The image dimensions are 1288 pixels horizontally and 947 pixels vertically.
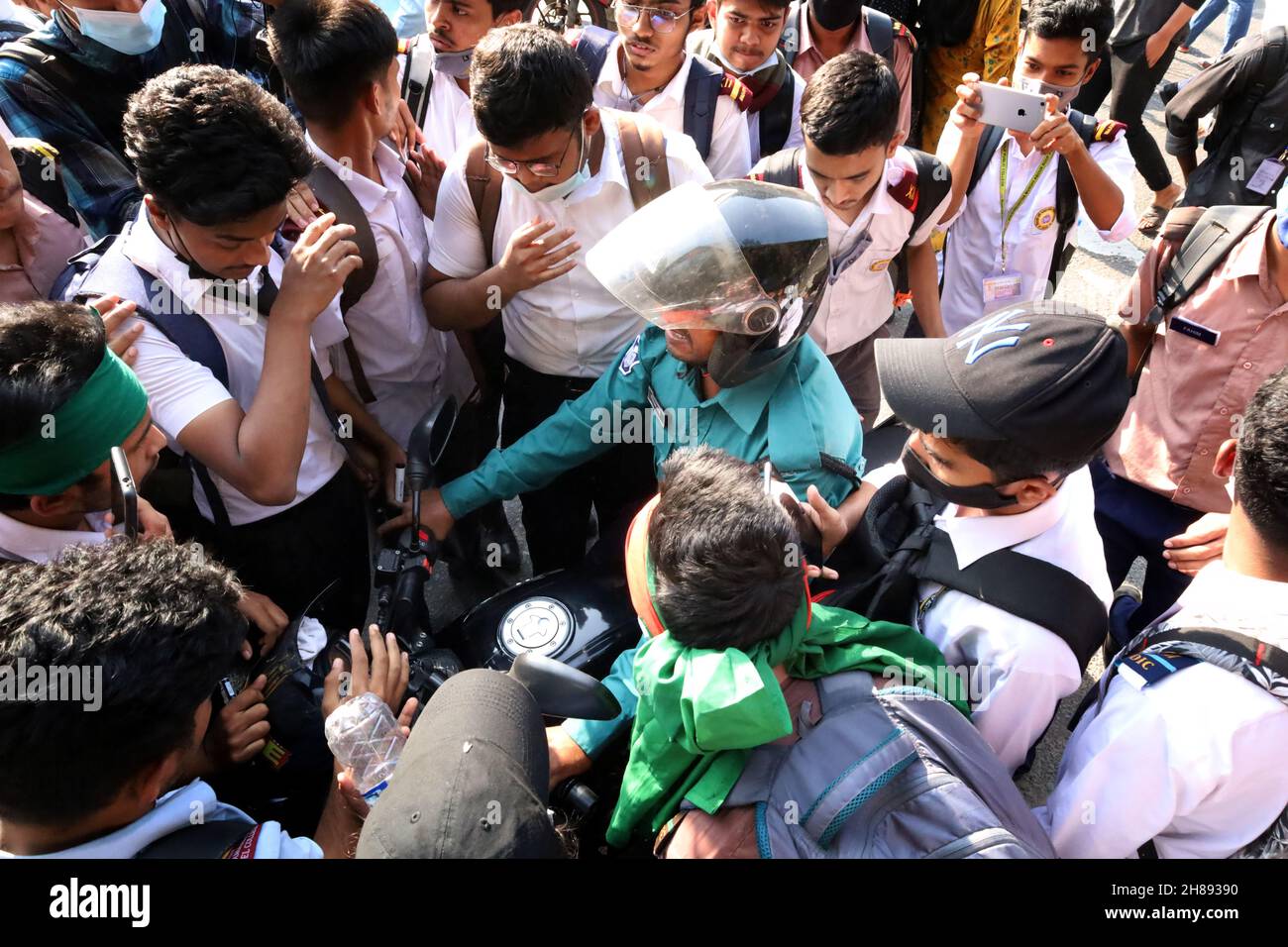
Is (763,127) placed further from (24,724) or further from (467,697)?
(24,724)

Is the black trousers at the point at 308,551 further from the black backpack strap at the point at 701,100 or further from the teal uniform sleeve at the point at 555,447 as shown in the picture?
the black backpack strap at the point at 701,100

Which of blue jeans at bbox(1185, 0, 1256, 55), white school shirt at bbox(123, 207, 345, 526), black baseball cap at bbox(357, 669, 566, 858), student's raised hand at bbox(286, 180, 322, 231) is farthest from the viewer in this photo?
blue jeans at bbox(1185, 0, 1256, 55)

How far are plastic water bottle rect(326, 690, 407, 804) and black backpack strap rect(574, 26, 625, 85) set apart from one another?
2.68 m

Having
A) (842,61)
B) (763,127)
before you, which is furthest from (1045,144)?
(763,127)

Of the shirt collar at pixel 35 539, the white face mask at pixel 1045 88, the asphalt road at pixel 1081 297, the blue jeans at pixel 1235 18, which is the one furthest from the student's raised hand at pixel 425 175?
the blue jeans at pixel 1235 18

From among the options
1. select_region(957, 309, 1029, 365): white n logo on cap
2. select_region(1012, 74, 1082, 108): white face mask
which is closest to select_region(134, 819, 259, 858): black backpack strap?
select_region(957, 309, 1029, 365): white n logo on cap

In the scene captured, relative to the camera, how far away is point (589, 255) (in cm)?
222

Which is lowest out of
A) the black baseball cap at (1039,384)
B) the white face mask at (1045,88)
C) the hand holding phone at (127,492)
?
the hand holding phone at (127,492)

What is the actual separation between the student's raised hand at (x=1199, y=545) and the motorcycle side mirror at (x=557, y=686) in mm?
1537

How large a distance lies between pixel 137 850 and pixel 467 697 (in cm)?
56

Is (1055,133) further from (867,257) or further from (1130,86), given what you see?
(1130,86)

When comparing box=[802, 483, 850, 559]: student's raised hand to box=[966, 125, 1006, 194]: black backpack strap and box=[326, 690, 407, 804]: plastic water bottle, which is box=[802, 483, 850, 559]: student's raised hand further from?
box=[966, 125, 1006, 194]: black backpack strap

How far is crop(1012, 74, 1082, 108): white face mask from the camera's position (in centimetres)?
332

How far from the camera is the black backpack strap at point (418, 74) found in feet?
11.3
